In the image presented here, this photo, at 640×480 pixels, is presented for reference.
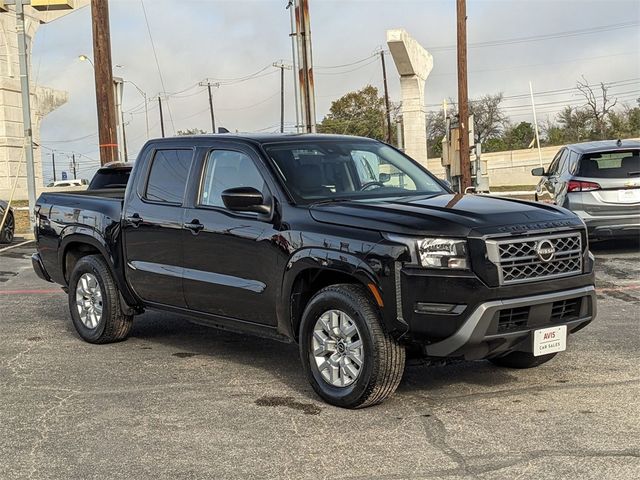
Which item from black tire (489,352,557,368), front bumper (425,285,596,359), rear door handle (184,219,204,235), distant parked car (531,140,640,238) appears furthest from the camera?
distant parked car (531,140,640,238)

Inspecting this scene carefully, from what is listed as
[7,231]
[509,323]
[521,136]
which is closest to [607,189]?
[509,323]

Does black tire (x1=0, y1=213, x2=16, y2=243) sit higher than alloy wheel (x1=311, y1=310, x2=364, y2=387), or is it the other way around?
black tire (x1=0, y1=213, x2=16, y2=243)

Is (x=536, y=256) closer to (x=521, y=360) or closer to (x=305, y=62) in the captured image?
(x=521, y=360)

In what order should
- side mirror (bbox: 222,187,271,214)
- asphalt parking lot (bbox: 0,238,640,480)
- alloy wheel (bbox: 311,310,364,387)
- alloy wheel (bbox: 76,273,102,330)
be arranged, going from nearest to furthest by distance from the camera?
asphalt parking lot (bbox: 0,238,640,480) → alloy wheel (bbox: 311,310,364,387) → side mirror (bbox: 222,187,271,214) → alloy wheel (bbox: 76,273,102,330)

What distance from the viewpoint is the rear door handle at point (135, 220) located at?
7314mm

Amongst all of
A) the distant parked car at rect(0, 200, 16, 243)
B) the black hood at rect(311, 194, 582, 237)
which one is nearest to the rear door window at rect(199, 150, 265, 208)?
the black hood at rect(311, 194, 582, 237)

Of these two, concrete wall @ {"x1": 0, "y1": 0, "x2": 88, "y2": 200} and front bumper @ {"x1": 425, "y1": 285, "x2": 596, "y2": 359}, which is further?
concrete wall @ {"x1": 0, "y1": 0, "x2": 88, "y2": 200}

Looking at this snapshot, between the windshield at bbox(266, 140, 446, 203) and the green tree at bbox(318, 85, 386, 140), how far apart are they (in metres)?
68.4

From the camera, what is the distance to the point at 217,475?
14.6ft

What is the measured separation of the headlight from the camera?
17.0ft

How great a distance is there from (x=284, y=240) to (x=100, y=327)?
2.71 metres

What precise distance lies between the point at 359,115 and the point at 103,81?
57.5 meters

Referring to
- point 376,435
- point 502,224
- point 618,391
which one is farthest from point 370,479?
point 618,391

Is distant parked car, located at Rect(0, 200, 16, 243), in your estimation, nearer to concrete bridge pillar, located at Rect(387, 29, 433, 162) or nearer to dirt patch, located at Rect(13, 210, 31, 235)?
dirt patch, located at Rect(13, 210, 31, 235)
